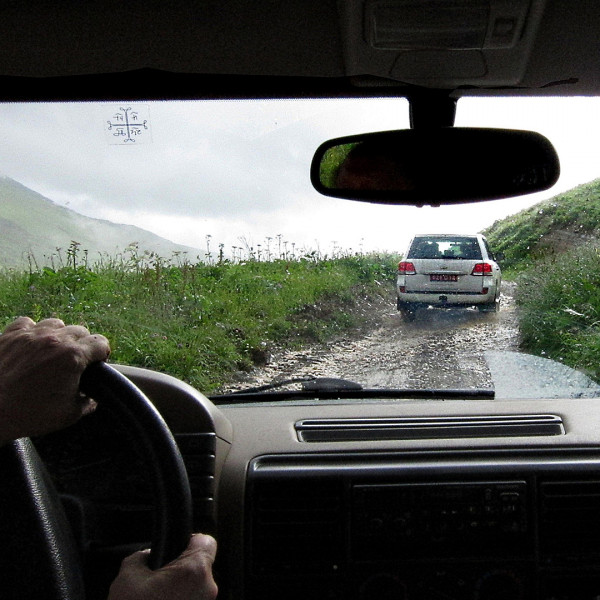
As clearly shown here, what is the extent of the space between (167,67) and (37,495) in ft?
6.34

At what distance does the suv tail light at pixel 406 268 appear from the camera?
349 centimetres

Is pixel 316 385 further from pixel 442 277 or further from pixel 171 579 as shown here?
pixel 171 579

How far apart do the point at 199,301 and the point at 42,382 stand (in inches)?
82.3

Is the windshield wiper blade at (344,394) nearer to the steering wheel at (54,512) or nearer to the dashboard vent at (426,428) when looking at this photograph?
the dashboard vent at (426,428)

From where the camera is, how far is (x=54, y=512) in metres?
1.60

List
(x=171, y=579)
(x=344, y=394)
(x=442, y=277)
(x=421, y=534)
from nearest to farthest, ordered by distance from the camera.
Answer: (x=171, y=579)
(x=421, y=534)
(x=344, y=394)
(x=442, y=277)

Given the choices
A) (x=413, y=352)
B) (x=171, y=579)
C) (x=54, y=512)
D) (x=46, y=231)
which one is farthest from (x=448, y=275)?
(x=171, y=579)

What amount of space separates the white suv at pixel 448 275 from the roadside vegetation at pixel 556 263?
0.10 metres

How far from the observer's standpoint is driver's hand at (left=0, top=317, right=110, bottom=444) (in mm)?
1432

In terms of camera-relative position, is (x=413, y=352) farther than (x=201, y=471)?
Yes

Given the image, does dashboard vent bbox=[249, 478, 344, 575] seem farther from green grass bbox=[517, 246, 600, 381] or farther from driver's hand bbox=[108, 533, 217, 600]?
green grass bbox=[517, 246, 600, 381]

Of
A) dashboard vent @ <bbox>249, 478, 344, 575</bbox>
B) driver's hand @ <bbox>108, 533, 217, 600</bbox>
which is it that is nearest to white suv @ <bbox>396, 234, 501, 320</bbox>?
dashboard vent @ <bbox>249, 478, 344, 575</bbox>

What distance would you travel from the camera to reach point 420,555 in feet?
8.09

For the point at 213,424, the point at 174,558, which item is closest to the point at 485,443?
the point at 213,424
